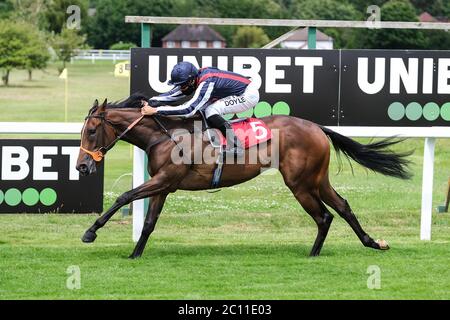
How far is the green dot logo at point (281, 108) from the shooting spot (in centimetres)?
1022

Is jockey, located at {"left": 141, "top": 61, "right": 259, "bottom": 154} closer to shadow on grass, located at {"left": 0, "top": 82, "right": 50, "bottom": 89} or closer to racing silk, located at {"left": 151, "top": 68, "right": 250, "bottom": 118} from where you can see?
racing silk, located at {"left": 151, "top": 68, "right": 250, "bottom": 118}

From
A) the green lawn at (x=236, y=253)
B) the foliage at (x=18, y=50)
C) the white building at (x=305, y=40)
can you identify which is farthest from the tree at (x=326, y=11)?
the green lawn at (x=236, y=253)

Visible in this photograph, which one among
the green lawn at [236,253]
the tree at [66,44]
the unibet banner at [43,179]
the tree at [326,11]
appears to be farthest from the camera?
the tree at [326,11]

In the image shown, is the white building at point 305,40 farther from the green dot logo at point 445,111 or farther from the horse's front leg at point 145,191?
the horse's front leg at point 145,191

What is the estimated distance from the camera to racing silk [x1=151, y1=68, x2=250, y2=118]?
8.02 m

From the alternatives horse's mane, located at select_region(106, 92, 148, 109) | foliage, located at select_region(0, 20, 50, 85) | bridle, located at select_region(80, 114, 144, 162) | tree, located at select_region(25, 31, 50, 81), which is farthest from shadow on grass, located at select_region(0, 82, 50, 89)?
bridle, located at select_region(80, 114, 144, 162)

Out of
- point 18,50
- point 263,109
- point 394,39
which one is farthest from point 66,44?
point 263,109

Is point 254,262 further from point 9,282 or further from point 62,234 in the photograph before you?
point 62,234

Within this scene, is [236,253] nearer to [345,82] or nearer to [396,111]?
[345,82]

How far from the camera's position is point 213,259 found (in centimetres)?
796

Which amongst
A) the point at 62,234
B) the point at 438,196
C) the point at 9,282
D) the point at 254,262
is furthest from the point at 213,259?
the point at 438,196

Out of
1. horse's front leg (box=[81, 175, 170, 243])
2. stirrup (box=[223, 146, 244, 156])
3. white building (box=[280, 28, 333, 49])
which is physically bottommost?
horse's front leg (box=[81, 175, 170, 243])

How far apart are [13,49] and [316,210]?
34448 mm

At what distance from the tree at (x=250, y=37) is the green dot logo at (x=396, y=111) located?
120ft
